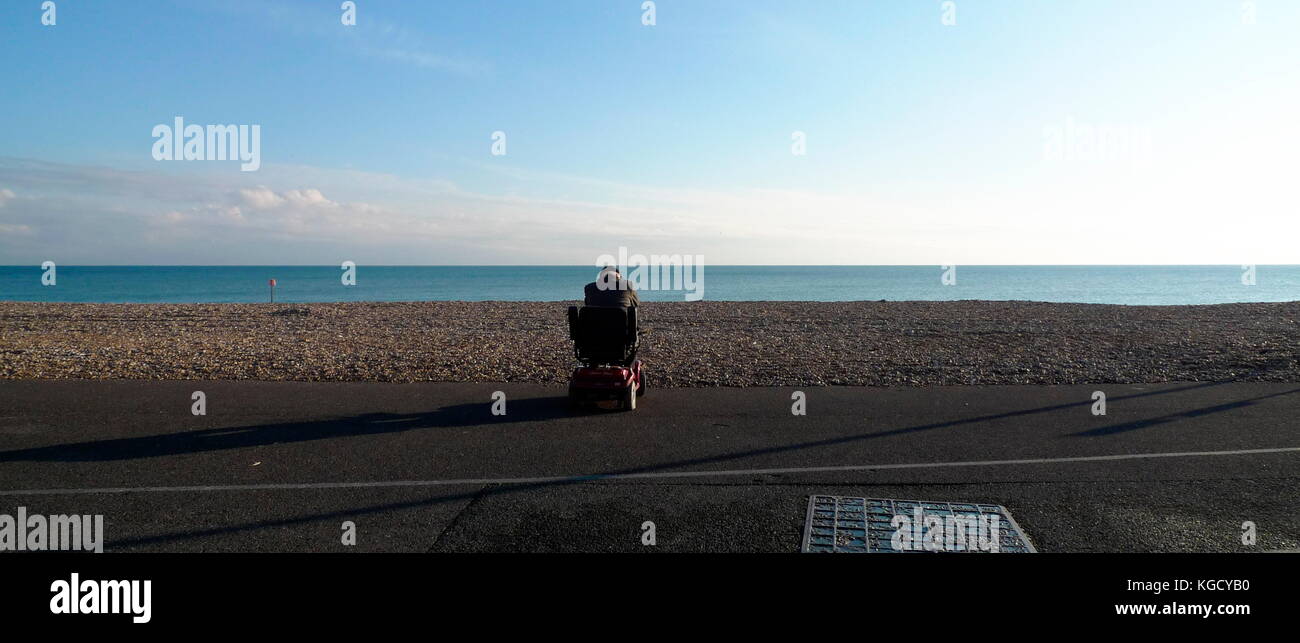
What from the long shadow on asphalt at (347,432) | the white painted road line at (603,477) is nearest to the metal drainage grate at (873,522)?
the white painted road line at (603,477)

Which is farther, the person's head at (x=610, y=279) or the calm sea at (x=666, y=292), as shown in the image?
the calm sea at (x=666, y=292)

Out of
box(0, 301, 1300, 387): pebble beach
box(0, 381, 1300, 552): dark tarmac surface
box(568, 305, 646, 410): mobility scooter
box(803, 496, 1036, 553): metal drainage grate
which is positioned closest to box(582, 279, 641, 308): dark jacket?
box(568, 305, 646, 410): mobility scooter

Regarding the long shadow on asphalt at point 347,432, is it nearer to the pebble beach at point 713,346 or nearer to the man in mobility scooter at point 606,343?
the man in mobility scooter at point 606,343

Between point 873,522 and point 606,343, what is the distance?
5194 millimetres

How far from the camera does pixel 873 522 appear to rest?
5973 millimetres

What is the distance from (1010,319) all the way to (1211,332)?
19.1ft

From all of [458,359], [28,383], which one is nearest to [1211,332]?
[458,359]

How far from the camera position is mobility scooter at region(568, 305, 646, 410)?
10.0 m

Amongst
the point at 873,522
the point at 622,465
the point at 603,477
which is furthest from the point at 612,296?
the point at 873,522

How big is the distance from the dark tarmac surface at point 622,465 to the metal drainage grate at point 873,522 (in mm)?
155

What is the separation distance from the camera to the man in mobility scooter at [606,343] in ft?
33.0

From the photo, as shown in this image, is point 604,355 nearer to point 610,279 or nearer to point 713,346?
point 610,279

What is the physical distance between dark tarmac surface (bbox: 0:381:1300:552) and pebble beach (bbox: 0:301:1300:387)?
1.42 metres

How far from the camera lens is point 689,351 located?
55.1 feet
